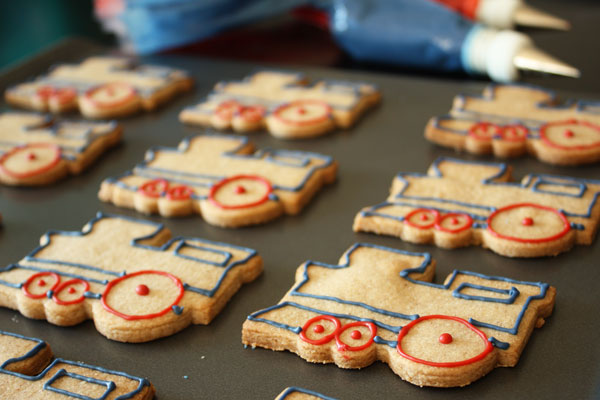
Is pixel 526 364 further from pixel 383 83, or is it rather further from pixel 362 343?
pixel 383 83

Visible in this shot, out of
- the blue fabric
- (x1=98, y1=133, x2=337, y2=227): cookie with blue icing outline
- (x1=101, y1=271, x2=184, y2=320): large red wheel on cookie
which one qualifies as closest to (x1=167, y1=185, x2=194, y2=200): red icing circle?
(x1=98, y1=133, x2=337, y2=227): cookie with blue icing outline

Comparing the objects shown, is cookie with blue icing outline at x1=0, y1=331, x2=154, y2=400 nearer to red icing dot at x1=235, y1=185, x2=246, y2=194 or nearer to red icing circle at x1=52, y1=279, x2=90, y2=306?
red icing circle at x1=52, y1=279, x2=90, y2=306

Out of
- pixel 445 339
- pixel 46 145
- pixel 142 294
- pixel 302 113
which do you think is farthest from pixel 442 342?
pixel 46 145

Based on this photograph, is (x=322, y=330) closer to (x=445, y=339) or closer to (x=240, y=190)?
(x=445, y=339)

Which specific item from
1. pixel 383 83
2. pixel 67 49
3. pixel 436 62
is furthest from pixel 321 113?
pixel 67 49

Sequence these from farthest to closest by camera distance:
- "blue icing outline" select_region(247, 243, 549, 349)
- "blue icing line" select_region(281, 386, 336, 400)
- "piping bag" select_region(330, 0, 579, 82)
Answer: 1. "piping bag" select_region(330, 0, 579, 82)
2. "blue icing outline" select_region(247, 243, 549, 349)
3. "blue icing line" select_region(281, 386, 336, 400)
